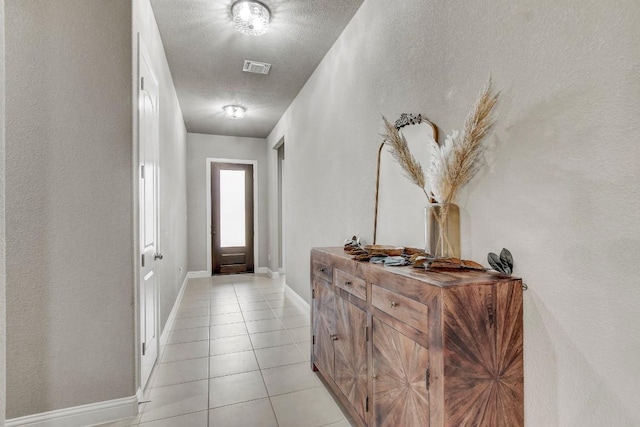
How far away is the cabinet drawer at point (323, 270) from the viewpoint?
206cm

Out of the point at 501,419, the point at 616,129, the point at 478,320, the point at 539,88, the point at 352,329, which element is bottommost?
the point at 501,419

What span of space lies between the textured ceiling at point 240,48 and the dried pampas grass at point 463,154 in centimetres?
174

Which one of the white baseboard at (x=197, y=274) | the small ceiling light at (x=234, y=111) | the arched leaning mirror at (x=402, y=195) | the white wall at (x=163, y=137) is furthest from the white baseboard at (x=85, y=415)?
the white baseboard at (x=197, y=274)

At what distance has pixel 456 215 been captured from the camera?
60.2 inches

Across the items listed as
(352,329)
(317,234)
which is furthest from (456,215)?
(317,234)

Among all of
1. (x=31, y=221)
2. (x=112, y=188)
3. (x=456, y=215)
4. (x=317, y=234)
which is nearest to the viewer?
(x=456, y=215)

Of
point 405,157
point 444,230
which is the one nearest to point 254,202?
point 405,157

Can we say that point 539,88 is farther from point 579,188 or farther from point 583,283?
point 583,283

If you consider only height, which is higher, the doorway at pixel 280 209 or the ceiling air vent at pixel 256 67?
the ceiling air vent at pixel 256 67

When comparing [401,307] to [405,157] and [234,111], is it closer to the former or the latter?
[405,157]

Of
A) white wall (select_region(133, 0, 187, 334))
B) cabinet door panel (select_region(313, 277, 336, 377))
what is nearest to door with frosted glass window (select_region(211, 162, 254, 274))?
white wall (select_region(133, 0, 187, 334))

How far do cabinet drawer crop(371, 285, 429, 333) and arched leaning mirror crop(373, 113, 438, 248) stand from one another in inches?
20.0

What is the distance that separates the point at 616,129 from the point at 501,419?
1087 millimetres

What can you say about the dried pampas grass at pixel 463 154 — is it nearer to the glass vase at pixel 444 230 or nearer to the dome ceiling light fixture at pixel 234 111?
the glass vase at pixel 444 230
